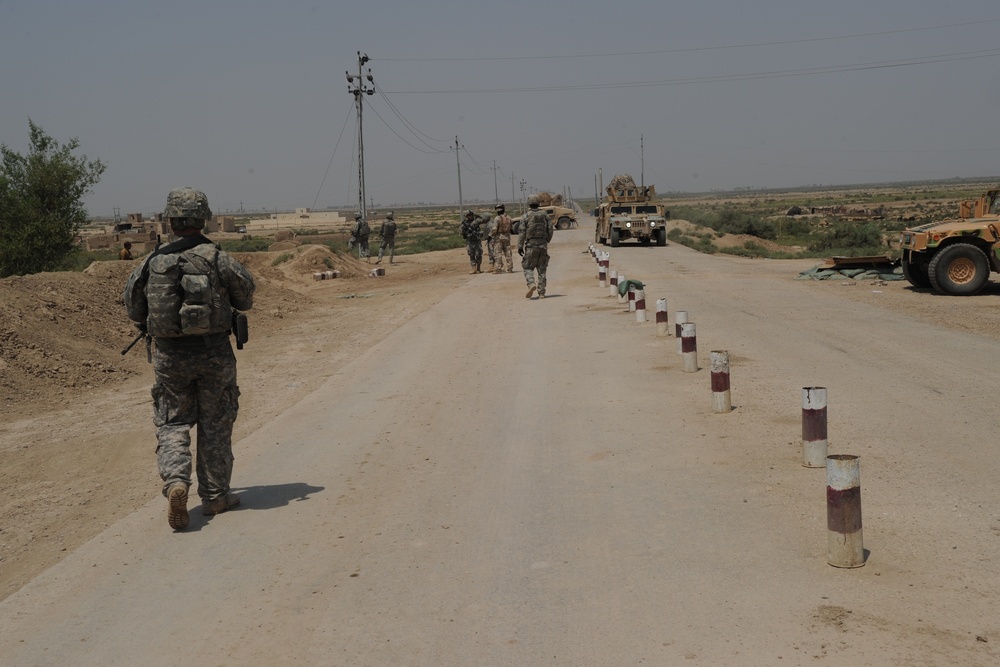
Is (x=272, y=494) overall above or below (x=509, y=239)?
below

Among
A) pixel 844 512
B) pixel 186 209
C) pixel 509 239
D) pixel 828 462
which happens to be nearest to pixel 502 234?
pixel 509 239

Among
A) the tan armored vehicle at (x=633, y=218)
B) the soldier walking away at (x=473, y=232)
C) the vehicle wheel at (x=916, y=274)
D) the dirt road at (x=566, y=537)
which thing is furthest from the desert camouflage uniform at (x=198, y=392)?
the tan armored vehicle at (x=633, y=218)

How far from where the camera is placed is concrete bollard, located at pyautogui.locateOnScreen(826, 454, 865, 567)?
4.92 meters

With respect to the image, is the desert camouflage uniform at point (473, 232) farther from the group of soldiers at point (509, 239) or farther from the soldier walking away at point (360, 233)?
the soldier walking away at point (360, 233)

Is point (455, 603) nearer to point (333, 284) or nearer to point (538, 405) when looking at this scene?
point (538, 405)

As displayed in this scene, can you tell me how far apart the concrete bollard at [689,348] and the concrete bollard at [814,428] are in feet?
12.9

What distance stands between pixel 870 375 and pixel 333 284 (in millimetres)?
20410

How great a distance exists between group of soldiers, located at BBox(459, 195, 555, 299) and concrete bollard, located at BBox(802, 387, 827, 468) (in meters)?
12.3

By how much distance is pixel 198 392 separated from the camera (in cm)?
644

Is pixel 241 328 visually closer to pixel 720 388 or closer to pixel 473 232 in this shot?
pixel 720 388

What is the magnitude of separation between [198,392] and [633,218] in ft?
112

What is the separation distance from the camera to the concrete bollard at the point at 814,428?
6656 mm

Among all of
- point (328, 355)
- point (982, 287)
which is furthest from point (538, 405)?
point (982, 287)

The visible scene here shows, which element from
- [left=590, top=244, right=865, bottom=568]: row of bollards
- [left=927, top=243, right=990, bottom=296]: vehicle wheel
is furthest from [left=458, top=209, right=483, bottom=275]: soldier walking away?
[left=590, top=244, right=865, bottom=568]: row of bollards
